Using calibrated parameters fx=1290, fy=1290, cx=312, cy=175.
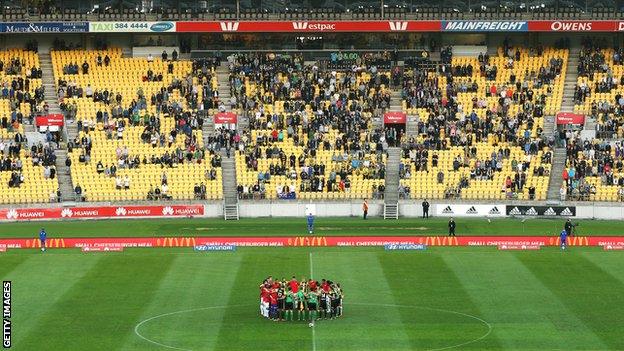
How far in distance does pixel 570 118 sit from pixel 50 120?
37.9 m

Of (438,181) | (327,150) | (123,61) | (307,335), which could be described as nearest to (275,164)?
(327,150)

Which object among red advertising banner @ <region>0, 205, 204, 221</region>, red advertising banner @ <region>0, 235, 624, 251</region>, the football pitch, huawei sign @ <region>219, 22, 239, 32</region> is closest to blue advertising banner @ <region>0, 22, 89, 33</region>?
huawei sign @ <region>219, 22, 239, 32</region>

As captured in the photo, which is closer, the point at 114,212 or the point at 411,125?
the point at 114,212

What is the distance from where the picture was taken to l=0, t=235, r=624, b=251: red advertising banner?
7231 cm

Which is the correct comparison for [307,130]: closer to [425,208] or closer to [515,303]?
[425,208]

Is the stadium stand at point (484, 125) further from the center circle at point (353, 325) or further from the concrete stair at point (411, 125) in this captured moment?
the center circle at point (353, 325)

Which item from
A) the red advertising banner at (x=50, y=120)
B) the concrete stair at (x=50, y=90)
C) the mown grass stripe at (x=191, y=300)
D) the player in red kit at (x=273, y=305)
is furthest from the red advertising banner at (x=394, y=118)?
the player in red kit at (x=273, y=305)

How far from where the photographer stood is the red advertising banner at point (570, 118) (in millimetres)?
94444

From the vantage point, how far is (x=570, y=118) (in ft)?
311

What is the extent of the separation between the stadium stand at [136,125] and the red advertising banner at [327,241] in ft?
48.5

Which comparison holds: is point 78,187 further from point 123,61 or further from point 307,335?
point 307,335

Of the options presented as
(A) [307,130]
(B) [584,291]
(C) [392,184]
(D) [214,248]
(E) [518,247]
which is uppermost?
(A) [307,130]

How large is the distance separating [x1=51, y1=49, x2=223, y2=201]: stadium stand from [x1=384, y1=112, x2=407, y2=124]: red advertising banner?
13441 millimetres

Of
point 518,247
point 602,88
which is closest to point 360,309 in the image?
point 518,247
